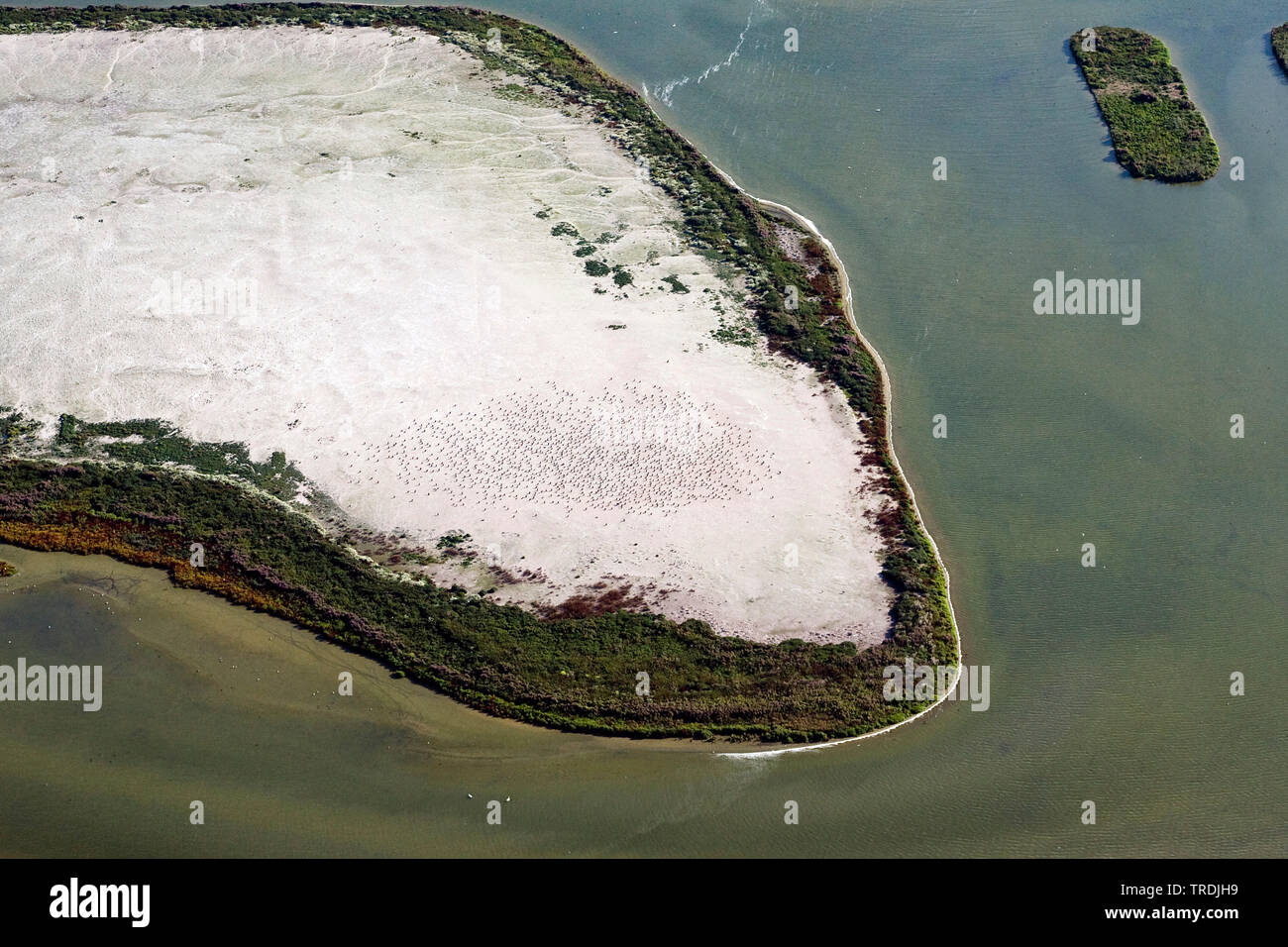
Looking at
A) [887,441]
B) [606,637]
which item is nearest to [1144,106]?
[887,441]

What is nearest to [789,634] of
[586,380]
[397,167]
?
[586,380]

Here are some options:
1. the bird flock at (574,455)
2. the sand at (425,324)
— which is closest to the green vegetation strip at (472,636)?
the sand at (425,324)

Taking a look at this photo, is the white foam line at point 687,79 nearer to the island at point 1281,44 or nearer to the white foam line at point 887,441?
the white foam line at point 887,441

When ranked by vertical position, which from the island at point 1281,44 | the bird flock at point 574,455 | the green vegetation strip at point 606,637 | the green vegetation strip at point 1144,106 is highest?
the island at point 1281,44

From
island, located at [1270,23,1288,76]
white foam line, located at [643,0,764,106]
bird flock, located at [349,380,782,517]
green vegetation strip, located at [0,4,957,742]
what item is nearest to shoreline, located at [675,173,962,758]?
green vegetation strip, located at [0,4,957,742]

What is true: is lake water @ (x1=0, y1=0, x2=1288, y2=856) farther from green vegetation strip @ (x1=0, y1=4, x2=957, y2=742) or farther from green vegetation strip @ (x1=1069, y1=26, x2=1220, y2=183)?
green vegetation strip @ (x1=1069, y1=26, x2=1220, y2=183)

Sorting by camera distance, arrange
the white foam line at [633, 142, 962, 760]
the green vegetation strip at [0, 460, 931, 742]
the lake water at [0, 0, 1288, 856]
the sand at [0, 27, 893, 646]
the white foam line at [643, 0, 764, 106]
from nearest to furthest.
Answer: the lake water at [0, 0, 1288, 856] < the white foam line at [633, 142, 962, 760] < the green vegetation strip at [0, 460, 931, 742] < the sand at [0, 27, 893, 646] < the white foam line at [643, 0, 764, 106]

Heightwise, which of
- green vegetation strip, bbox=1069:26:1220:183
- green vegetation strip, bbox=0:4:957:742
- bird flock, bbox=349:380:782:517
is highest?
green vegetation strip, bbox=1069:26:1220:183
